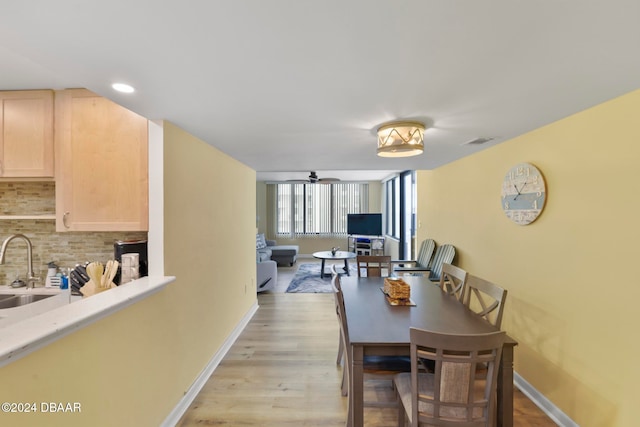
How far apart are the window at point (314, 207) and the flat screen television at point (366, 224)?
40.4 inches

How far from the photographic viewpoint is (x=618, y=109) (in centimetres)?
156

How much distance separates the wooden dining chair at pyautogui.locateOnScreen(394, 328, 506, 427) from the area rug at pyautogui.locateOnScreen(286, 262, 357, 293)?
370 cm

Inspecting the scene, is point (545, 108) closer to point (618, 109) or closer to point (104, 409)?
point (618, 109)

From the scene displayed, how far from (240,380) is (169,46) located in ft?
8.28

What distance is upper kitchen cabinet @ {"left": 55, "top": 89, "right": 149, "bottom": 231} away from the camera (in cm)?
187

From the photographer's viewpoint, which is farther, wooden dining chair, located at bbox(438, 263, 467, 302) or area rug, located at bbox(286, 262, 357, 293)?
area rug, located at bbox(286, 262, 357, 293)

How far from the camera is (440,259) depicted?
3.83 metres

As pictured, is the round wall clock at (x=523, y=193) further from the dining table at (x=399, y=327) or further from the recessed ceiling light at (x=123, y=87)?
the recessed ceiling light at (x=123, y=87)

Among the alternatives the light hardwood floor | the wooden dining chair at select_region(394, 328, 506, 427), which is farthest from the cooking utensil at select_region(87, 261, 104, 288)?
the wooden dining chair at select_region(394, 328, 506, 427)

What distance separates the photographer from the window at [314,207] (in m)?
8.73

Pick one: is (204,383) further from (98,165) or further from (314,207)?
(314,207)

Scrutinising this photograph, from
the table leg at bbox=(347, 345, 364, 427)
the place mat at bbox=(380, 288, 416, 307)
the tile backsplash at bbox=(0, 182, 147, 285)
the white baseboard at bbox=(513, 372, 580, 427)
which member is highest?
the tile backsplash at bbox=(0, 182, 147, 285)

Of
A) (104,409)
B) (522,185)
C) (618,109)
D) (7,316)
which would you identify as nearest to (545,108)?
(618,109)

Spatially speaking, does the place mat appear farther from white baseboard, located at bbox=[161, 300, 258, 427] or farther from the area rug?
the area rug
